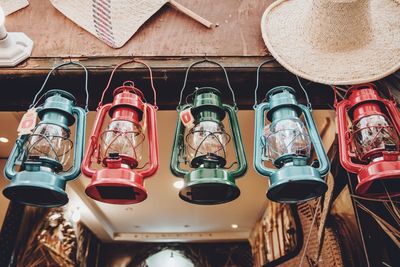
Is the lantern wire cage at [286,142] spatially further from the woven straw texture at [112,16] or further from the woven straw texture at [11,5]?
the woven straw texture at [11,5]

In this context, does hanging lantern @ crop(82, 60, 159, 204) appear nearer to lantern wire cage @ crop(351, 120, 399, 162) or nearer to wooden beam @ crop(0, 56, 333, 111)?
wooden beam @ crop(0, 56, 333, 111)

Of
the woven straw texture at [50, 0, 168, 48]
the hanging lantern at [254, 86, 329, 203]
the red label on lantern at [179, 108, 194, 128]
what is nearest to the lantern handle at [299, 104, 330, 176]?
the hanging lantern at [254, 86, 329, 203]

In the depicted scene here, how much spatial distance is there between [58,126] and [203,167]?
49 centimetres

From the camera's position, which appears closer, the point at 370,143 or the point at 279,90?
the point at 370,143

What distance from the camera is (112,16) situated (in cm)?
161

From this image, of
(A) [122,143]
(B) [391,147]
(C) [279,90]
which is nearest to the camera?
(B) [391,147]

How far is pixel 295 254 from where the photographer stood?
11.1ft

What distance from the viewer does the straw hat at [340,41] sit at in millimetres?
1372

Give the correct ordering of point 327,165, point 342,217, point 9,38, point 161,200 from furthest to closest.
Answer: point 161,200, point 342,217, point 9,38, point 327,165

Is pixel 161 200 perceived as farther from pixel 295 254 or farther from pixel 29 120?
pixel 29 120

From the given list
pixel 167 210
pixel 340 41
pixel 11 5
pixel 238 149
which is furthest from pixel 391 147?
pixel 167 210

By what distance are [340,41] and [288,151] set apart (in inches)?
23.7

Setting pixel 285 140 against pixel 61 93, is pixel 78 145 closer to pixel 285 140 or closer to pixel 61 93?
pixel 61 93

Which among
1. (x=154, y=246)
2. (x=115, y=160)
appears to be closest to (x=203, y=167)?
(x=115, y=160)
